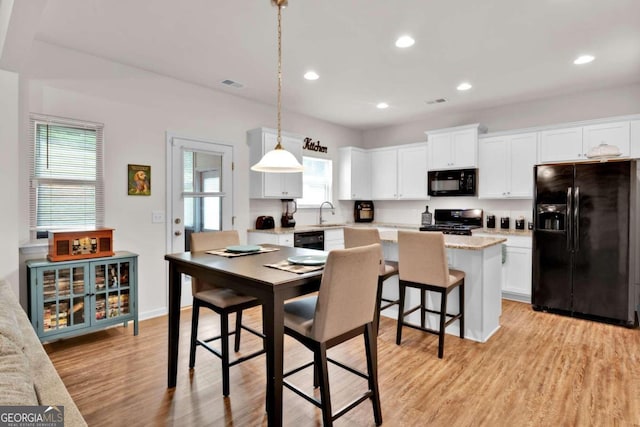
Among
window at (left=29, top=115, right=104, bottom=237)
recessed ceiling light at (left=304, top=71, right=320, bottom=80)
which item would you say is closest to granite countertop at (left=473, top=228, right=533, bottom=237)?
recessed ceiling light at (left=304, top=71, right=320, bottom=80)

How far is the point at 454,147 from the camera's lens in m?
5.25

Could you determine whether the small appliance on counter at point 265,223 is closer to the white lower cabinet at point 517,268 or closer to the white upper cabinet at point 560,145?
the white lower cabinet at point 517,268

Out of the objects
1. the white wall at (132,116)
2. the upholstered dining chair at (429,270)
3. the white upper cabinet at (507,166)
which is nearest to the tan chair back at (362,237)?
the upholstered dining chair at (429,270)

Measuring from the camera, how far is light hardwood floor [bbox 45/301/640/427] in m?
2.05

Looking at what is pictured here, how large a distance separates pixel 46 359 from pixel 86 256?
6.73 feet

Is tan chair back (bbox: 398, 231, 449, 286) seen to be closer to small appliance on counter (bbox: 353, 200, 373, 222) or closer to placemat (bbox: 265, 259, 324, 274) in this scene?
placemat (bbox: 265, 259, 324, 274)

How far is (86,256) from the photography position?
309 cm

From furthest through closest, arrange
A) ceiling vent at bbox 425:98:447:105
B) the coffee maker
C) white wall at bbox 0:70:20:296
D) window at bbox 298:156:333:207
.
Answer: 1. window at bbox 298:156:333:207
2. the coffee maker
3. ceiling vent at bbox 425:98:447:105
4. white wall at bbox 0:70:20:296

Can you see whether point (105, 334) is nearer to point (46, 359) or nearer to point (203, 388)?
point (203, 388)

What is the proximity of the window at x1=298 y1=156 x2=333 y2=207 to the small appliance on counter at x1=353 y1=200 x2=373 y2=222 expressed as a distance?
0.69 metres

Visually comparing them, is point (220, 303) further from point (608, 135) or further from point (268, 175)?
point (608, 135)

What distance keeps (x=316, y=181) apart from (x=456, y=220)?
237cm

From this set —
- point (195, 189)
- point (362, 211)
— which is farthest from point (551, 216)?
point (195, 189)

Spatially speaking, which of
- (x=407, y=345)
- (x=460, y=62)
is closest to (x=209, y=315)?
(x=407, y=345)
